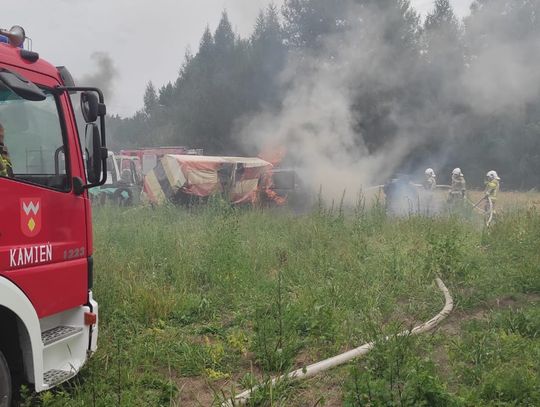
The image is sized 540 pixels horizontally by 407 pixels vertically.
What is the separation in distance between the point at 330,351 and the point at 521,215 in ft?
21.4

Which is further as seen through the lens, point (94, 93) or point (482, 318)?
point (482, 318)

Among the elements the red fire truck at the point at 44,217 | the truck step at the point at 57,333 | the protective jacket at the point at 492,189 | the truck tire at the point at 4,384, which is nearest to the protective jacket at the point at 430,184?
the protective jacket at the point at 492,189

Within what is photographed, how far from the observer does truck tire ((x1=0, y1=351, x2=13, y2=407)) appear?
9.12 ft

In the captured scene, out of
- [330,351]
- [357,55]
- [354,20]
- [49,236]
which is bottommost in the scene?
[330,351]

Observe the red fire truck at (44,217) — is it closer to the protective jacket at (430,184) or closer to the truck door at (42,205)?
the truck door at (42,205)

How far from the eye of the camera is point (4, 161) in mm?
2908

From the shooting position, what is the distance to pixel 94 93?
3332 millimetres

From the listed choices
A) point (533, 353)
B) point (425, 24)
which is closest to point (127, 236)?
point (533, 353)

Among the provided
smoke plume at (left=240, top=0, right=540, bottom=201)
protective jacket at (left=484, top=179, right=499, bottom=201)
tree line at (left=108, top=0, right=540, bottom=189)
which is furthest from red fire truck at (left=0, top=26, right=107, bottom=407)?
tree line at (left=108, top=0, right=540, bottom=189)

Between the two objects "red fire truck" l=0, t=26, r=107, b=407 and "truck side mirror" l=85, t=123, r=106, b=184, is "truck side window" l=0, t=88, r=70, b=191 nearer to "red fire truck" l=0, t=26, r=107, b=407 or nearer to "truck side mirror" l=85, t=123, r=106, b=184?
"red fire truck" l=0, t=26, r=107, b=407

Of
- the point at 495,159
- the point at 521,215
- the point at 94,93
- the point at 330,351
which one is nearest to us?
the point at 94,93

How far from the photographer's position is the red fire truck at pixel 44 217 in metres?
2.82

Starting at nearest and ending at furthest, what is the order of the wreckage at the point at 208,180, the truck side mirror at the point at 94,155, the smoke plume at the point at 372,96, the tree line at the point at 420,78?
the truck side mirror at the point at 94,155 → the wreckage at the point at 208,180 → the tree line at the point at 420,78 → the smoke plume at the point at 372,96

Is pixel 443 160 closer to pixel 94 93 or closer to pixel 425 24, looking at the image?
pixel 425 24
